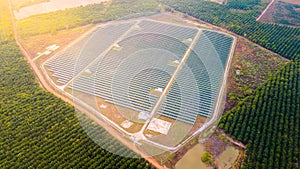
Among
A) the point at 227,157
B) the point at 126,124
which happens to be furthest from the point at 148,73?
the point at 227,157

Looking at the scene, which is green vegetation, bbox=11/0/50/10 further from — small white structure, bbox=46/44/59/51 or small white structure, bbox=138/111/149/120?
small white structure, bbox=138/111/149/120

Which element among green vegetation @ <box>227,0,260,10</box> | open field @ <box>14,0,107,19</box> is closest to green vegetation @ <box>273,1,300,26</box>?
green vegetation @ <box>227,0,260,10</box>

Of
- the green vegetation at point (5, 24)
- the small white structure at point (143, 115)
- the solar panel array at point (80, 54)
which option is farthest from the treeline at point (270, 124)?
the green vegetation at point (5, 24)

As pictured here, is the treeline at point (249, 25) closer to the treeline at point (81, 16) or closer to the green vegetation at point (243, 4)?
the green vegetation at point (243, 4)

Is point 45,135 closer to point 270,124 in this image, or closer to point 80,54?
point 80,54

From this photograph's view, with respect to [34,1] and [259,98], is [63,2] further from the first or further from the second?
[259,98]
